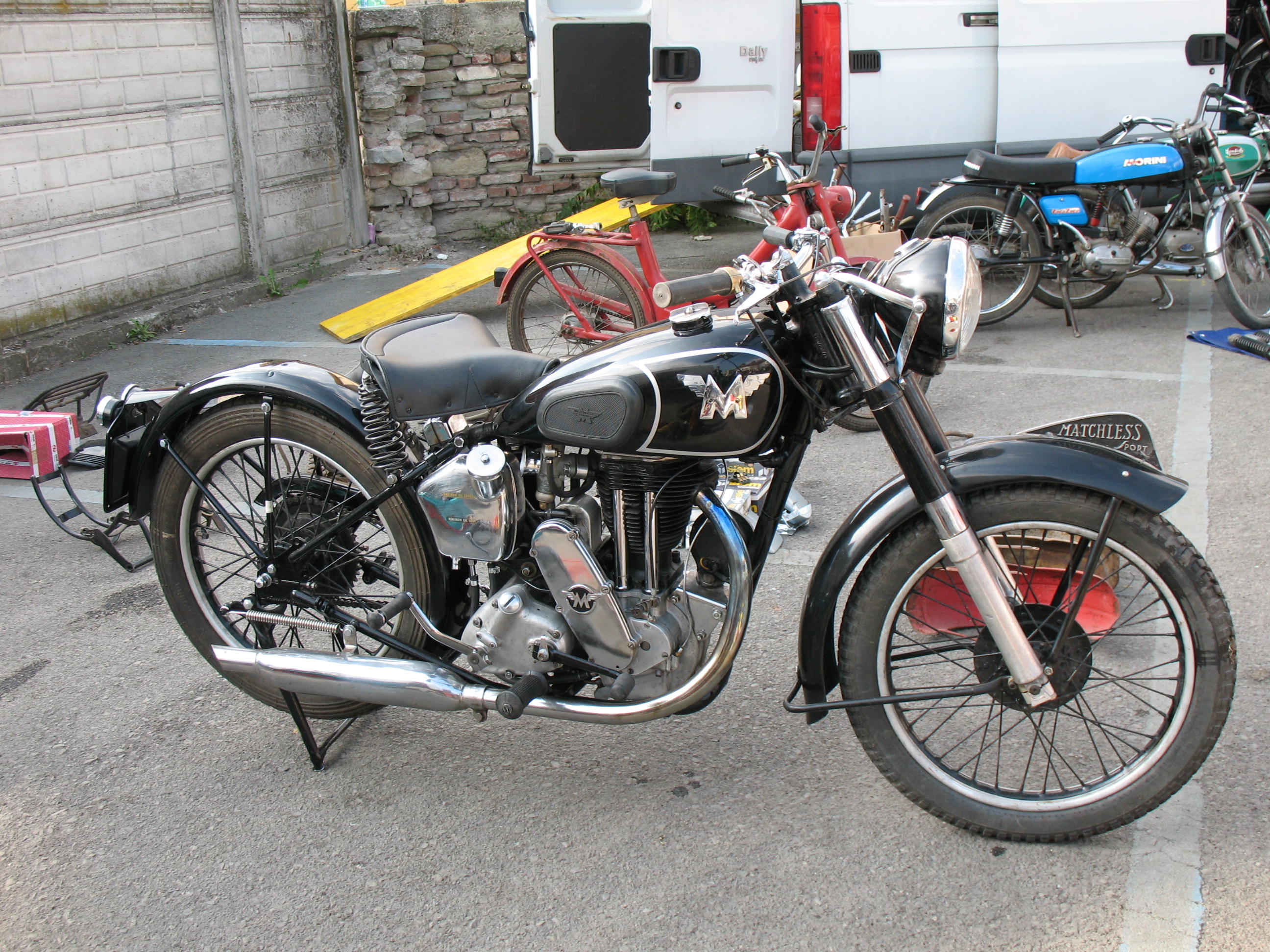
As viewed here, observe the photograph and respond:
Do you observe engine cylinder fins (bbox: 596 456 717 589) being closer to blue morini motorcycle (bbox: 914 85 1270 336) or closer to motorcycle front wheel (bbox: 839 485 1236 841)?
motorcycle front wheel (bbox: 839 485 1236 841)

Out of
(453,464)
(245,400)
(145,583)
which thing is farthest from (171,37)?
(453,464)

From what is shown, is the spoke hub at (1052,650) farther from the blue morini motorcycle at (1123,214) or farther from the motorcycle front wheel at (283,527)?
the blue morini motorcycle at (1123,214)

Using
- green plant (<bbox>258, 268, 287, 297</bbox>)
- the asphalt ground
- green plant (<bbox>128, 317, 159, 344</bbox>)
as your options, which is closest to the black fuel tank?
the asphalt ground

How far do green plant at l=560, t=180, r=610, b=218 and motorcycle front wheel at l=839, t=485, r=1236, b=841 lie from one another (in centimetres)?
753

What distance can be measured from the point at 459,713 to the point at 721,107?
15.5 ft

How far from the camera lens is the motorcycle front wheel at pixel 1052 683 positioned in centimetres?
211

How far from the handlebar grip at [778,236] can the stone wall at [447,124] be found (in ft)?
23.0

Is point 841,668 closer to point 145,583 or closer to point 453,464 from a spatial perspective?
point 453,464

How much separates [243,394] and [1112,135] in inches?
204

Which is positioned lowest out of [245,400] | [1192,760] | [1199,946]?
[1199,946]

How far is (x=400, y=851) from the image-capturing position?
8.12 ft

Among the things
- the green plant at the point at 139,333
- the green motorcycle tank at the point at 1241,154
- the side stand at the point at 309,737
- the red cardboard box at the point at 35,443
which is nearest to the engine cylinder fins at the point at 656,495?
the side stand at the point at 309,737

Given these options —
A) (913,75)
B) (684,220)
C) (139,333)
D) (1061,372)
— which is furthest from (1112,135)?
(139,333)

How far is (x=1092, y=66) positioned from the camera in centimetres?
653
